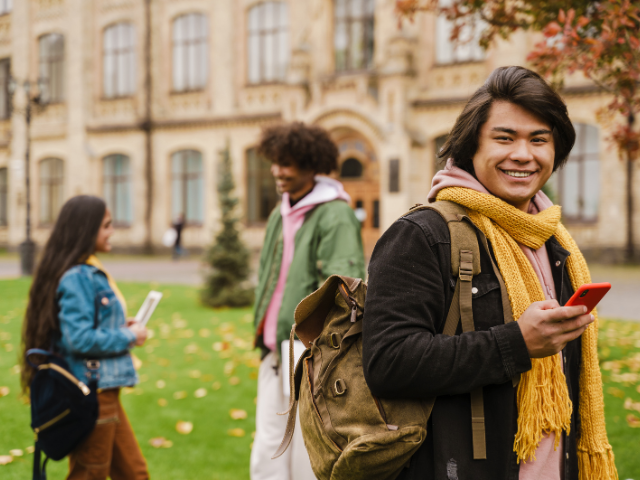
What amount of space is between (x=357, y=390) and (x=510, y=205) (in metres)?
0.69

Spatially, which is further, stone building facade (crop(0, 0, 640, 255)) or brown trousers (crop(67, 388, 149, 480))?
stone building facade (crop(0, 0, 640, 255))

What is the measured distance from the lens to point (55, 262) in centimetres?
304

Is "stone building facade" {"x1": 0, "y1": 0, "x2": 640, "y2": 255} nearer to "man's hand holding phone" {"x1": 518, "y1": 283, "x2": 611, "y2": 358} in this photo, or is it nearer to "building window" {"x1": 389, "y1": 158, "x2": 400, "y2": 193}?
"building window" {"x1": 389, "y1": 158, "x2": 400, "y2": 193}

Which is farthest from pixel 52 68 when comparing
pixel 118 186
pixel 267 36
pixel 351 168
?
pixel 351 168

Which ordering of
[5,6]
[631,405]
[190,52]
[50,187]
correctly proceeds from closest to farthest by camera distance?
[631,405]
[190,52]
[50,187]
[5,6]

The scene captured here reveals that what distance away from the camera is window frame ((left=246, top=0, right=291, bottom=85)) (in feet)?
70.7

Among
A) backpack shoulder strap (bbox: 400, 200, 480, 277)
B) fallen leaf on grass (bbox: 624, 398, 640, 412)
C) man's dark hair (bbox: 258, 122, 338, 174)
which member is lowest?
fallen leaf on grass (bbox: 624, 398, 640, 412)

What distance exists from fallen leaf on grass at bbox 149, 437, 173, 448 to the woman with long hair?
138 centimetres

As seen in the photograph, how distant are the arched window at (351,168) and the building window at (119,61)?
983cm

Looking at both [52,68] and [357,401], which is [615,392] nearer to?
[357,401]

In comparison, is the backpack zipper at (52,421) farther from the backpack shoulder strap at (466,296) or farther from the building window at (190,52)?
the building window at (190,52)

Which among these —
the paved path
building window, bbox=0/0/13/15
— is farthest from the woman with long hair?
building window, bbox=0/0/13/15

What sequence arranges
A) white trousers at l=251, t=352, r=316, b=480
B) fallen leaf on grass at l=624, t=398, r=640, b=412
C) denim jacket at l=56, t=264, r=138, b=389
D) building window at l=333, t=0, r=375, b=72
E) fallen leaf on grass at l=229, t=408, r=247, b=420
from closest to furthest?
denim jacket at l=56, t=264, r=138, b=389, white trousers at l=251, t=352, r=316, b=480, fallen leaf on grass at l=624, t=398, r=640, b=412, fallen leaf on grass at l=229, t=408, r=247, b=420, building window at l=333, t=0, r=375, b=72

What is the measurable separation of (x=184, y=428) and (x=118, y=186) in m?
21.2
